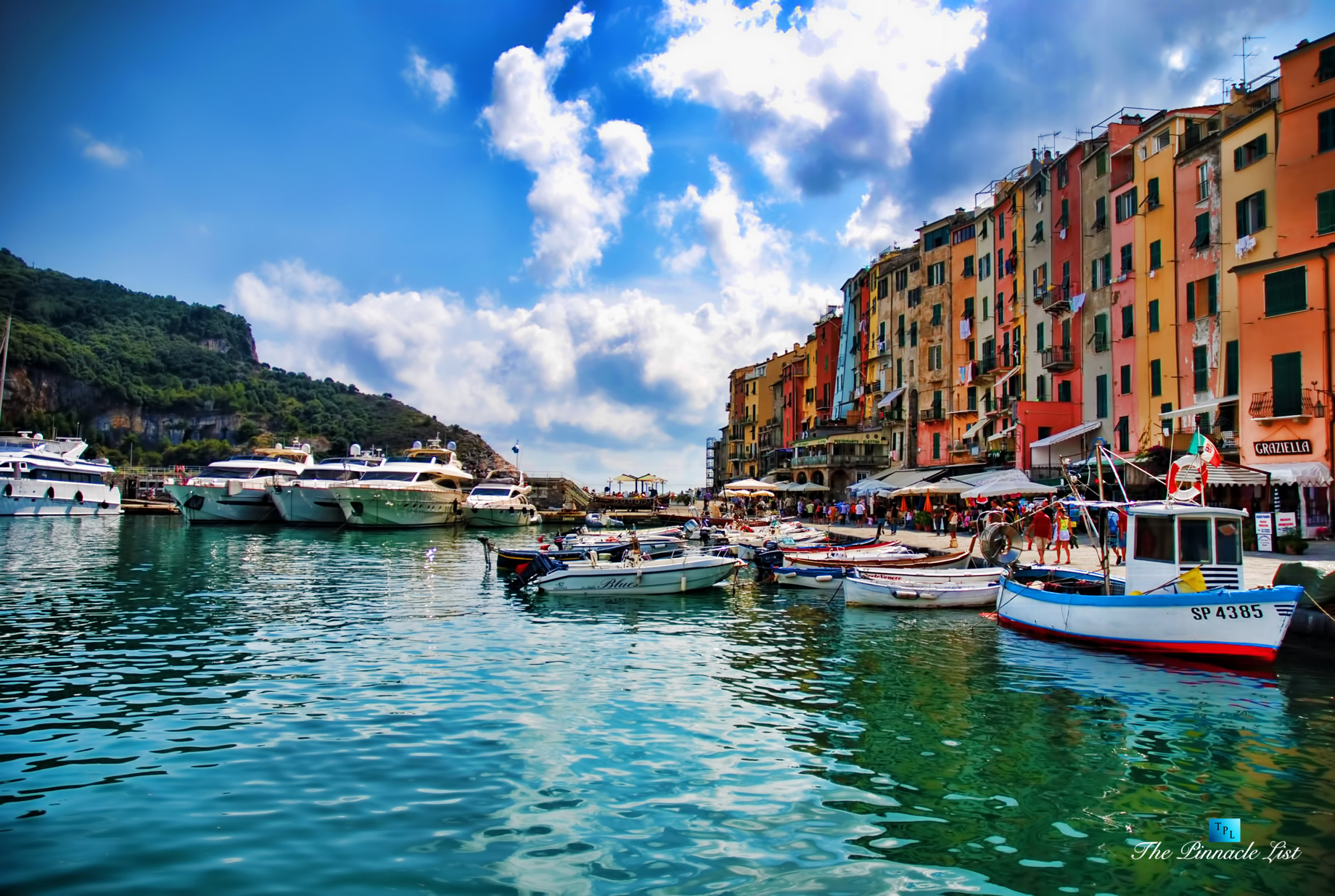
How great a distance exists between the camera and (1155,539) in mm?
17609

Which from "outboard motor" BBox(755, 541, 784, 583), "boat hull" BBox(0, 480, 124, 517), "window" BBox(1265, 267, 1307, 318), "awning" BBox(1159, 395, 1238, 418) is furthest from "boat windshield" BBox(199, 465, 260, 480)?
"window" BBox(1265, 267, 1307, 318)

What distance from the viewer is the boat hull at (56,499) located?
69.0 metres

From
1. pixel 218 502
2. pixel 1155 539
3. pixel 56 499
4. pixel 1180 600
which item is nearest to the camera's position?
pixel 1180 600

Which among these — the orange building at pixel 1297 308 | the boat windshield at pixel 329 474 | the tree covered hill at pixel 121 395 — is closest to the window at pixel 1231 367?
the orange building at pixel 1297 308

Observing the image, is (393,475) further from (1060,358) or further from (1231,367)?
(1231,367)

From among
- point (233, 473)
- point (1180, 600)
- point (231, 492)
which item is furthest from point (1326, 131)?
point (233, 473)

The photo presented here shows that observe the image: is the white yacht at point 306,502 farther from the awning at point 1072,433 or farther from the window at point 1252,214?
the window at point 1252,214

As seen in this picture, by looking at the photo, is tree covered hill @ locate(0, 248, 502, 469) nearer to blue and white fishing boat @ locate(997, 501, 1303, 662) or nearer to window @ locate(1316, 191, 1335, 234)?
window @ locate(1316, 191, 1335, 234)

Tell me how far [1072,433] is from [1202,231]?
420 inches

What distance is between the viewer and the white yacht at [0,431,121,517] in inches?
2729

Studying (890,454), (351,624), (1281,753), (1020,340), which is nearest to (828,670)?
(1281,753)

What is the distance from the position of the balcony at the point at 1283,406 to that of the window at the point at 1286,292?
111 inches

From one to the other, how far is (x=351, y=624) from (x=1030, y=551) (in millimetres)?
24422

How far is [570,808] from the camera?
8.40 meters
